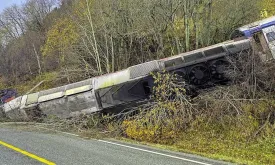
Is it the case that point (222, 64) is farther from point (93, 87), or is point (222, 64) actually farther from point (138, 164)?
point (138, 164)

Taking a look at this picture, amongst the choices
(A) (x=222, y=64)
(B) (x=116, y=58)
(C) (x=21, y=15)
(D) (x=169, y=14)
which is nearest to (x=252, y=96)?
(A) (x=222, y=64)

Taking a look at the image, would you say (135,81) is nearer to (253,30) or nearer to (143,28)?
(253,30)

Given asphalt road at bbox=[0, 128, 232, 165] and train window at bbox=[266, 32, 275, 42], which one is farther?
train window at bbox=[266, 32, 275, 42]

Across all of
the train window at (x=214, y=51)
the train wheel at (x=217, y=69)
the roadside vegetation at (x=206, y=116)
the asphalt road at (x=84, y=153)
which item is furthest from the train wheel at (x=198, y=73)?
the asphalt road at (x=84, y=153)

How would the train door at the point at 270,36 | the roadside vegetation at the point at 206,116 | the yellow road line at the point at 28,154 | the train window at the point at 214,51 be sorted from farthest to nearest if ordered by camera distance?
the train window at the point at 214,51, the train door at the point at 270,36, the roadside vegetation at the point at 206,116, the yellow road line at the point at 28,154

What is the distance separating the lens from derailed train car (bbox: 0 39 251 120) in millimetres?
12664

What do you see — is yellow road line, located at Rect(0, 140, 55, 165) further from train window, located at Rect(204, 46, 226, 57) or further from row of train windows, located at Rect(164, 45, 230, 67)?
train window, located at Rect(204, 46, 226, 57)

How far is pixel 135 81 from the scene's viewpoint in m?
12.6

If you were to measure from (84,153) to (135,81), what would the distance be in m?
4.65

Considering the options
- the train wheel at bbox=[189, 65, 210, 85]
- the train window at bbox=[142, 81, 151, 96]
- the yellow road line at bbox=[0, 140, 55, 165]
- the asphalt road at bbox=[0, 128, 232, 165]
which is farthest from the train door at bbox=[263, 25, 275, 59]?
the yellow road line at bbox=[0, 140, 55, 165]

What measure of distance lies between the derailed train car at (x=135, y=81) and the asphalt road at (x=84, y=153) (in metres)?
2.51

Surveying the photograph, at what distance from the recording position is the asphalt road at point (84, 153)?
25.8 ft

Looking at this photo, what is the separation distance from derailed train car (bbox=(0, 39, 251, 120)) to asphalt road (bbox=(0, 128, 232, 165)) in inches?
98.8

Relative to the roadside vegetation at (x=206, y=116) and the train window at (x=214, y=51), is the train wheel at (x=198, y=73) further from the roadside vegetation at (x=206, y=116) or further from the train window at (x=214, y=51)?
the train window at (x=214, y=51)
